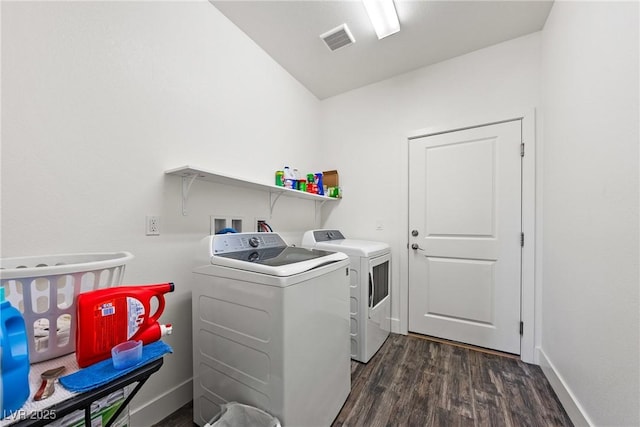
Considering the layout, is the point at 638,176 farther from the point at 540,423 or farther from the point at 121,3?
the point at 121,3

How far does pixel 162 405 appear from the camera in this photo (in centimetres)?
146

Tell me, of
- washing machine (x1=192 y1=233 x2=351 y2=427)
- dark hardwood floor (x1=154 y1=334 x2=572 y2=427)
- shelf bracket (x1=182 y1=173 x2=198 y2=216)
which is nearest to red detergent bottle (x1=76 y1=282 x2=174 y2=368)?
washing machine (x1=192 y1=233 x2=351 y2=427)

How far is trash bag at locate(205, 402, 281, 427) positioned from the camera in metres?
1.10

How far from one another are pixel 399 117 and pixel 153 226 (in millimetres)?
2497

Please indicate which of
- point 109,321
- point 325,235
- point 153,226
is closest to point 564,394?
point 325,235

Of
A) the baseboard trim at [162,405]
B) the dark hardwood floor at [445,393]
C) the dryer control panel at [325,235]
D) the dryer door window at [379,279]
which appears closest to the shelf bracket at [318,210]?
the dryer control panel at [325,235]

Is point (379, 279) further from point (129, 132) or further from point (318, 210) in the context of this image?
point (129, 132)

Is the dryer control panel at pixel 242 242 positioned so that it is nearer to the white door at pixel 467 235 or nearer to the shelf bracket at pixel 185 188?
the shelf bracket at pixel 185 188

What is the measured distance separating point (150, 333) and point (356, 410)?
1.35 m

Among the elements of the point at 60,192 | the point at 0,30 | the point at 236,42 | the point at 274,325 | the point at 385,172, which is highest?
the point at 236,42

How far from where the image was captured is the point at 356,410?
5.03ft

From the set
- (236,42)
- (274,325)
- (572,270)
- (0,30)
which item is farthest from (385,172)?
(0,30)

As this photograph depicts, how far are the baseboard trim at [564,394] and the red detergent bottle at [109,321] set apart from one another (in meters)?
2.11

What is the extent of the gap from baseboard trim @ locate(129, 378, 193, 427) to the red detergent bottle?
94cm
